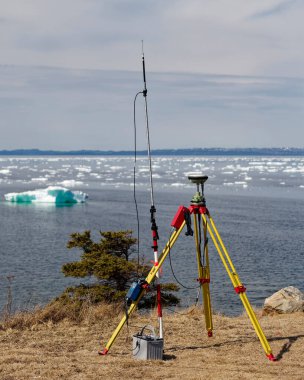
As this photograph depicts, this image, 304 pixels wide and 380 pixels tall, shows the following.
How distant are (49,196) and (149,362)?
58815 millimetres

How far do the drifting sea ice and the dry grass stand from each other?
5393 cm

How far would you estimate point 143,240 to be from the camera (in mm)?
36906

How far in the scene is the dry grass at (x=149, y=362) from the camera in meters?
6.75

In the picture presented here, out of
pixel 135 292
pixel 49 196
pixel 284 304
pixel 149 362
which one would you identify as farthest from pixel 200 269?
pixel 49 196

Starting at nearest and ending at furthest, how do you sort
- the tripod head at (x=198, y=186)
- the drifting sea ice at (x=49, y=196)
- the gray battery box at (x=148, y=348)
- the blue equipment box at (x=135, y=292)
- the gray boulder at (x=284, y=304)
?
Result: the gray battery box at (x=148, y=348) < the blue equipment box at (x=135, y=292) < the tripod head at (x=198, y=186) < the gray boulder at (x=284, y=304) < the drifting sea ice at (x=49, y=196)

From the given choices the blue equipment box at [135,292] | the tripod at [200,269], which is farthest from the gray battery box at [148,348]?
the blue equipment box at [135,292]

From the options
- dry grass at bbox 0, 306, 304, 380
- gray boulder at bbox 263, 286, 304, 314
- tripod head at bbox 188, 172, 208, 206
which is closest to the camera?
dry grass at bbox 0, 306, 304, 380

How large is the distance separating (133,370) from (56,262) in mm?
23430

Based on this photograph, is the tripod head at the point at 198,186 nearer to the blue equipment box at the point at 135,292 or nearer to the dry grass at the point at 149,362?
the blue equipment box at the point at 135,292

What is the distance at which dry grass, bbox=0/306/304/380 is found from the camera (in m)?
6.75

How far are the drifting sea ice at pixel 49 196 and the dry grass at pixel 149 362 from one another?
5393 centimetres

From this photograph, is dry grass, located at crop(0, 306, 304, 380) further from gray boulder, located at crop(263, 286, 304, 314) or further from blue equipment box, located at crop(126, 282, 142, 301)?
gray boulder, located at crop(263, 286, 304, 314)

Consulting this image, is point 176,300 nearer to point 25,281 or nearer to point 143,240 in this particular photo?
point 25,281

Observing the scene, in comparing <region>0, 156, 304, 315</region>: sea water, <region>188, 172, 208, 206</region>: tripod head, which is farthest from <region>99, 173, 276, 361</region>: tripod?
<region>0, 156, 304, 315</region>: sea water
